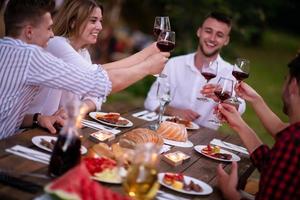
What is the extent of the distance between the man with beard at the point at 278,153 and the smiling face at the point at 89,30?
4.25 feet

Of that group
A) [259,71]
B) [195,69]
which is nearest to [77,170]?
[195,69]

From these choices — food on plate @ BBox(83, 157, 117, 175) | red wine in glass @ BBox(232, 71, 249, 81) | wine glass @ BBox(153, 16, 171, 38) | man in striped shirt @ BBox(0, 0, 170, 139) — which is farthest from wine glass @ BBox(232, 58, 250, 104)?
food on plate @ BBox(83, 157, 117, 175)

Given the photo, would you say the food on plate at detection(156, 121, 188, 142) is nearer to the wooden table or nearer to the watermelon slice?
the wooden table

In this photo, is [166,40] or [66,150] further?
[166,40]

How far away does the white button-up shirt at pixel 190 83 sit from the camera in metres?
4.48

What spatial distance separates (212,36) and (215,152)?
64.0 inches

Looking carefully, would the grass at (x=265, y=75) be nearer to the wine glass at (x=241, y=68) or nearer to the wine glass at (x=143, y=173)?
the wine glass at (x=241, y=68)

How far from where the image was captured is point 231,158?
309 centimetres

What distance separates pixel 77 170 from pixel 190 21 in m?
5.83

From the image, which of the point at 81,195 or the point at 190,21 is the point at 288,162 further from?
the point at 190,21

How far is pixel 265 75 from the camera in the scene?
1352 cm

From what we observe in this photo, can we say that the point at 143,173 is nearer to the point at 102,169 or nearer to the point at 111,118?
the point at 102,169

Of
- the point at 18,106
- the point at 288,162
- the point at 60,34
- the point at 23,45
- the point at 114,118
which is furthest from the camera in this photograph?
the point at 60,34

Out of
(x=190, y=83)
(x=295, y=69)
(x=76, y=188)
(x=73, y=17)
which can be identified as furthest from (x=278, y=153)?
(x=190, y=83)
